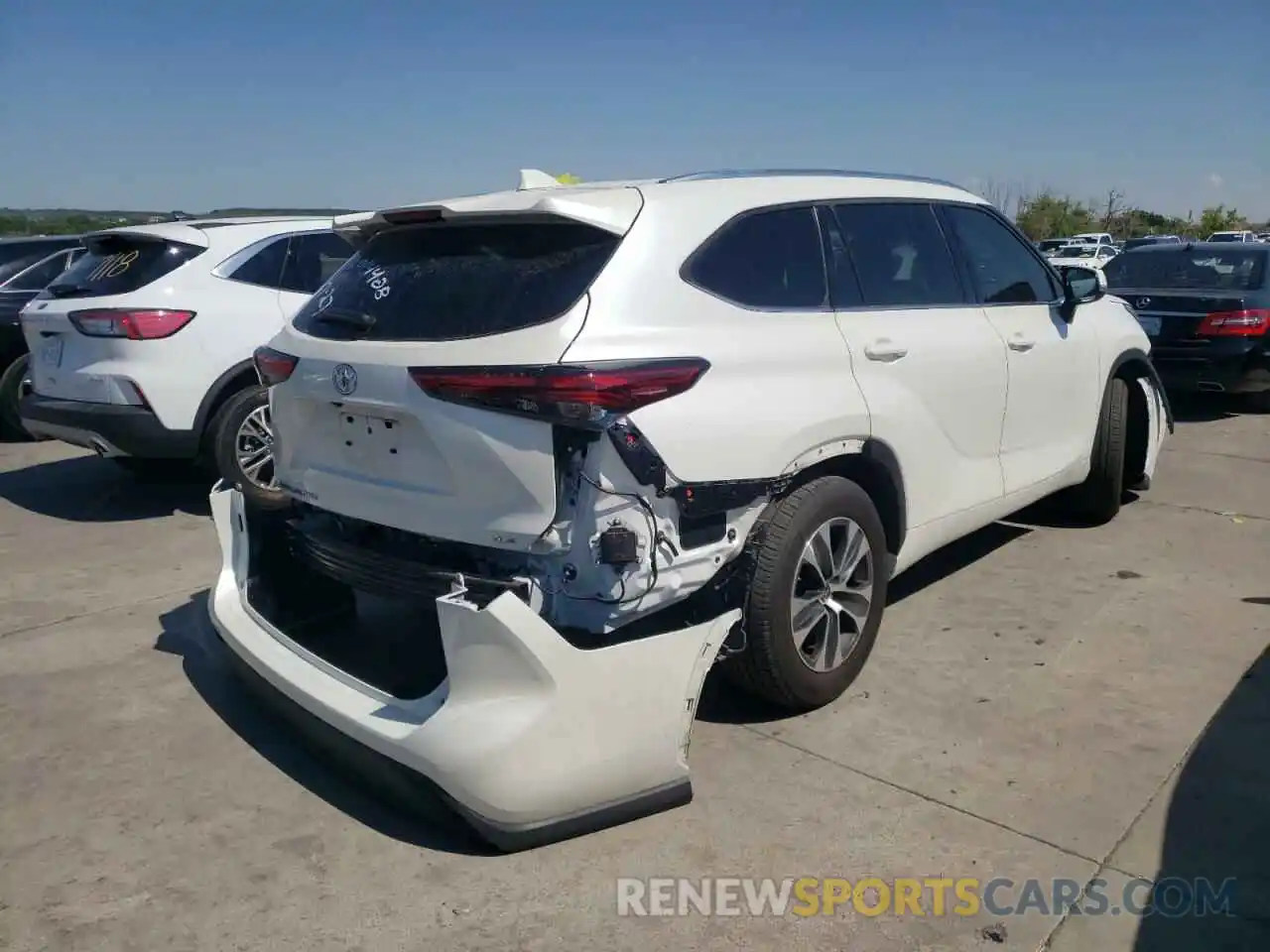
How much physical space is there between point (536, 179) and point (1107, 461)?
11.6 feet

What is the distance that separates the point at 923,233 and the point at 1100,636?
6.00 feet

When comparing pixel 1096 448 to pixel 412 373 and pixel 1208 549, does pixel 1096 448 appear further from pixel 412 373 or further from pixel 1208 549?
pixel 412 373

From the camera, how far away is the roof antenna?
382 cm

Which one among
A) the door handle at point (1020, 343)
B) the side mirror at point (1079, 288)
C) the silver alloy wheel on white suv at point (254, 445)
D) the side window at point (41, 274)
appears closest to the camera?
the door handle at point (1020, 343)

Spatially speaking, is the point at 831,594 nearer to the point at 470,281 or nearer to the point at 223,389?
the point at 470,281

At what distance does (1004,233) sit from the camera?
16.8 feet

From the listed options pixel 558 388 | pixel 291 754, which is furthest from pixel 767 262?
pixel 291 754

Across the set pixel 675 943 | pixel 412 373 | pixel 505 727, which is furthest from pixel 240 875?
pixel 412 373

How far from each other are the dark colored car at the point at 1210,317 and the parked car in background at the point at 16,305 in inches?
369

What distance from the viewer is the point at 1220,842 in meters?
2.97

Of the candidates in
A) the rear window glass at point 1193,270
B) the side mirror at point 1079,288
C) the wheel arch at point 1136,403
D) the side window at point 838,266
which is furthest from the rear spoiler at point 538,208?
the rear window glass at point 1193,270

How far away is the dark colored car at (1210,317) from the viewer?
9008 millimetres

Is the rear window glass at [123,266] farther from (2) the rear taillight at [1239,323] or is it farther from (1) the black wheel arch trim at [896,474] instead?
(2) the rear taillight at [1239,323]

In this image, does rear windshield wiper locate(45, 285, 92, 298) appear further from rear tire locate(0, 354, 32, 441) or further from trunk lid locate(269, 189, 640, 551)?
trunk lid locate(269, 189, 640, 551)
